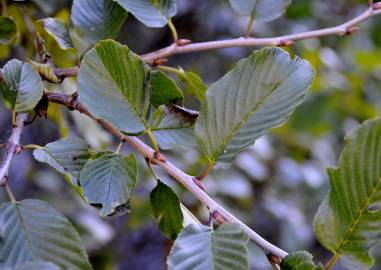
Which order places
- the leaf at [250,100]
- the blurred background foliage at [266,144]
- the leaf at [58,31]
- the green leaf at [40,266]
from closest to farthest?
the green leaf at [40,266] → the leaf at [250,100] → the leaf at [58,31] → the blurred background foliage at [266,144]

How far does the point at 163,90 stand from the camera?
0.61 meters

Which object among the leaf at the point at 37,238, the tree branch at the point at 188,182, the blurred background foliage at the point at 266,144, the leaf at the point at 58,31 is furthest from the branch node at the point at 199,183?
the blurred background foliage at the point at 266,144

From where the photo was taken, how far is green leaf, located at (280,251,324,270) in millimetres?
461

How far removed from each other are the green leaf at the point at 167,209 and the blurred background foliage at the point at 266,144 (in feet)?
2.79

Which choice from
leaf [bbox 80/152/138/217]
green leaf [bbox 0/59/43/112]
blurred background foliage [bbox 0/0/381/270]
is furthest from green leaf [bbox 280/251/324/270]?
blurred background foliage [bbox 0/0/381/270]

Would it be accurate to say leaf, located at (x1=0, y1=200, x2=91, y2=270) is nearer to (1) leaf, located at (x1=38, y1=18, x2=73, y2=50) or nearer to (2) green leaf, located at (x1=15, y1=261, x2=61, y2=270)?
(2) green leaf, located at (x1=15, y1=261, x2=61, y2=270)

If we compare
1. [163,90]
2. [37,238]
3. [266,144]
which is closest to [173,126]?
[163,90]

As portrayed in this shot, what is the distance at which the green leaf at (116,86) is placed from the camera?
0.52 meters

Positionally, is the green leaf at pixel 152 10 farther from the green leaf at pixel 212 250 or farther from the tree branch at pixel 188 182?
the green leaf at pixel 212 250

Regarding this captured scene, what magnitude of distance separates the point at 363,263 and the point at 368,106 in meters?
1.31

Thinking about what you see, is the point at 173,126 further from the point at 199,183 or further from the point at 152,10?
the point at 152,10

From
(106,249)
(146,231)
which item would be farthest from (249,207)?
(146,231)

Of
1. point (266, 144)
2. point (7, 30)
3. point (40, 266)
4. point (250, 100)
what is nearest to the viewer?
point (40, 266)

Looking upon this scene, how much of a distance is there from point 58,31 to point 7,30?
5cm
